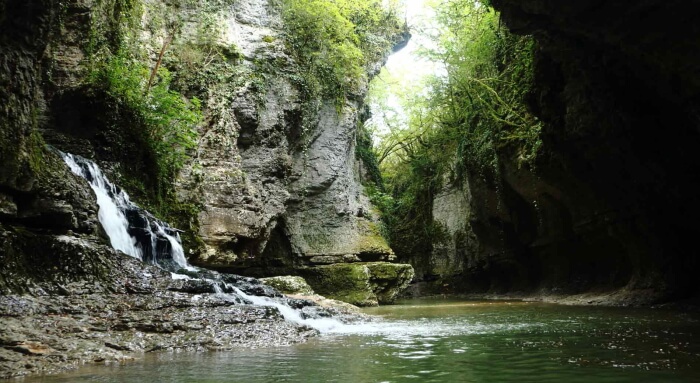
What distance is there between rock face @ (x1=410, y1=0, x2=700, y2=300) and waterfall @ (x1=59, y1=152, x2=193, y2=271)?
21.9 feet

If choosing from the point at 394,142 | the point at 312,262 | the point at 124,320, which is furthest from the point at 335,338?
the point at 394,142

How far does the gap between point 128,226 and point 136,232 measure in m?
0.17

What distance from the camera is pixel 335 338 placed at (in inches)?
274

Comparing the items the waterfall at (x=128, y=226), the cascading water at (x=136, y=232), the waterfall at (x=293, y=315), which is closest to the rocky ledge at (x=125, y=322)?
the waterfall at (x=293, y=315)

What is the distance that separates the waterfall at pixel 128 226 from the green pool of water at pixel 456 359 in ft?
12.3

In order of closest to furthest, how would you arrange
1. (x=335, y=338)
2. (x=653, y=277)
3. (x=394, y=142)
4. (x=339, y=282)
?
1. (x=335, y=338)
2. (x=653, y=277)
3. (x=339, y=282)
4. (x=394, y=142)

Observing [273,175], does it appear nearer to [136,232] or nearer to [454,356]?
[136,232]

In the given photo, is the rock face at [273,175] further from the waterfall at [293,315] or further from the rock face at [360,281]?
the waterfall at [293,315]

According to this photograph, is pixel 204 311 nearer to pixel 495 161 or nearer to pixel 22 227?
pixel 22 227

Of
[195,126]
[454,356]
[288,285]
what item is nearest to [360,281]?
[288,285]

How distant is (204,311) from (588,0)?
604 centimetres

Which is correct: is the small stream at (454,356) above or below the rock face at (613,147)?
below

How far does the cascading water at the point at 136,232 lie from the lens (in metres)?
8.66

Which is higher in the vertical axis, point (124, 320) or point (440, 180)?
point (440, 180)
